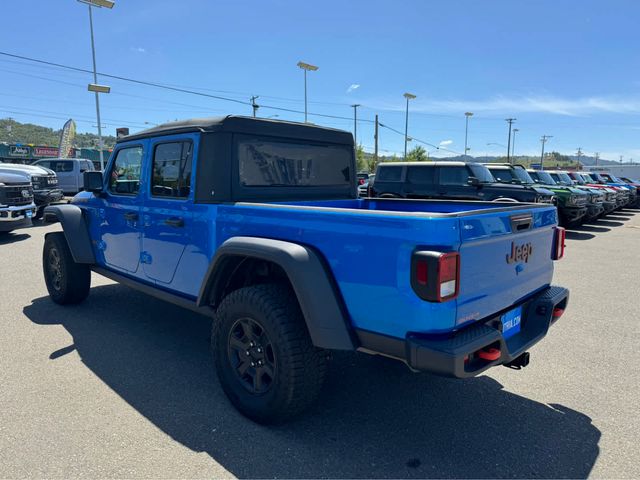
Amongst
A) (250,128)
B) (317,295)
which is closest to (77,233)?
(250,128)

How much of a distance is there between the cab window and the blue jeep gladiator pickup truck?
0.02 metres

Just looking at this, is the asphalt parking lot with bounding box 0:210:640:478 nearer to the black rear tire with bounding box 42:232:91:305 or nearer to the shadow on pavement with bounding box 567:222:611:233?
the black rear tire with bounding box 42:232:91:305

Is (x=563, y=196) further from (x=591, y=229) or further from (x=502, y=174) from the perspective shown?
(x=591, y=229)

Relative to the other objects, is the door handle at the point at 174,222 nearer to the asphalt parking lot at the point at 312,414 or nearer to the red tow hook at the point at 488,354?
the asphalt parking lot at the point at 312,414

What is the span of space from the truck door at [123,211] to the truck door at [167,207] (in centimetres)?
19

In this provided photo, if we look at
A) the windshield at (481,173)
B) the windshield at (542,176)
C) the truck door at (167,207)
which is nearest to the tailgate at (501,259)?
the truck door at (167,207)

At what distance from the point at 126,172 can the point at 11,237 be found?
8.33 m

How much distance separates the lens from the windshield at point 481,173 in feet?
38.4

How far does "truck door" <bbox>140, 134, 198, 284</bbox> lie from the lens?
352cm

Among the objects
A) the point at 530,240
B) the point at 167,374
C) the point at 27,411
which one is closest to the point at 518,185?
the point at 530,240

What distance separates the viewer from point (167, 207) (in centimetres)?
367

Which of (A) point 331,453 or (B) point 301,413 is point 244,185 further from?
(A) point 331,453

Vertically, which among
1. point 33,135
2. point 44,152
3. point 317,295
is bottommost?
point 317,295

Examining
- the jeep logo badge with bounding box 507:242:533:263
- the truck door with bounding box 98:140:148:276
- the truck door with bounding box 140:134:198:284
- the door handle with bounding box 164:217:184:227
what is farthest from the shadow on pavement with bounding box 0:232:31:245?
the jeep logo badge with bounding box 507:242:533:263
